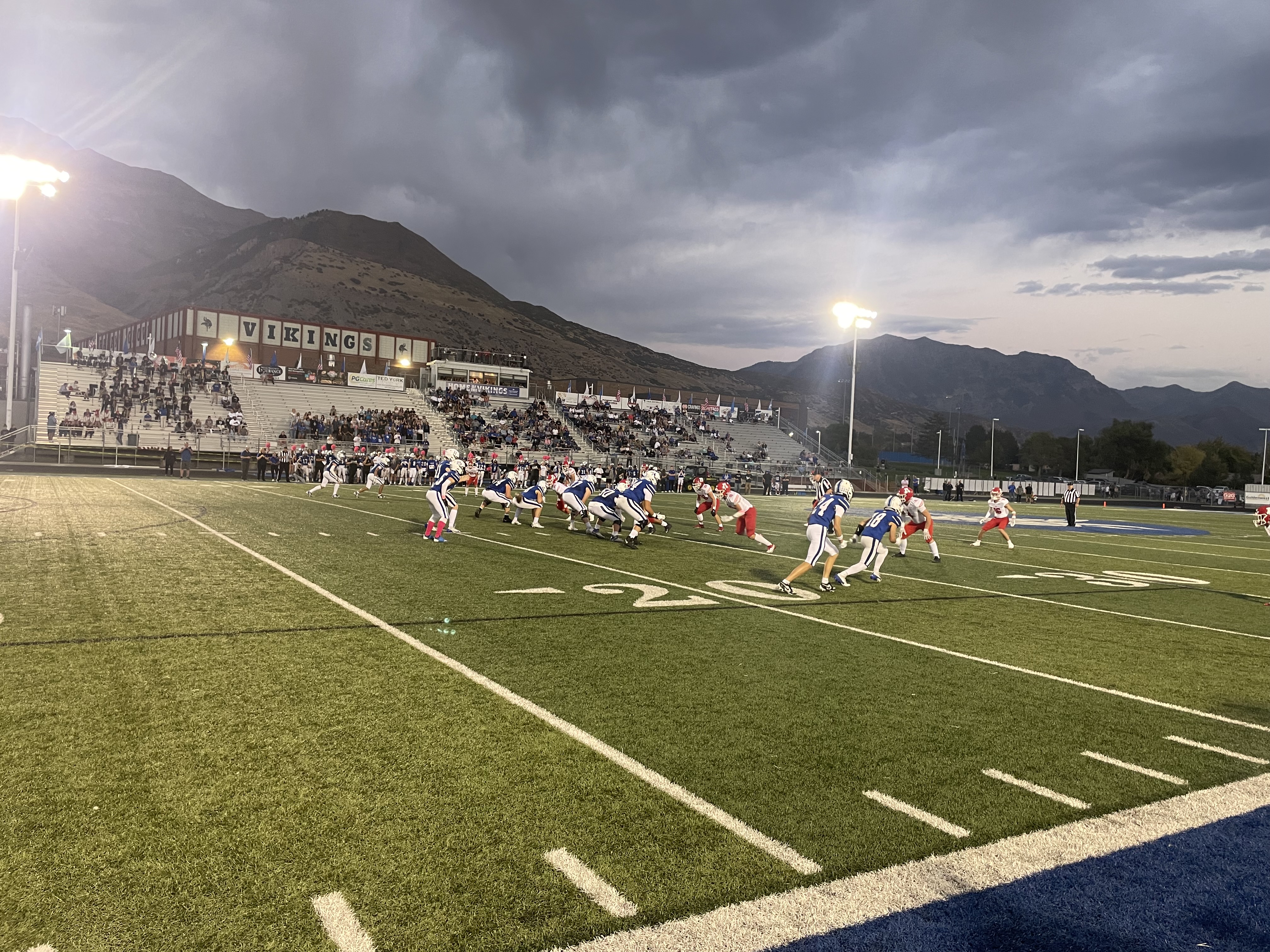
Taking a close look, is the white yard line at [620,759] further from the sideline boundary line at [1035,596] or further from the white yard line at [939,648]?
the sideline boundary line at [1035,596]

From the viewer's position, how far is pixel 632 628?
789 cm

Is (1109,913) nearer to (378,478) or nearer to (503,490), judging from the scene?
(503,490)

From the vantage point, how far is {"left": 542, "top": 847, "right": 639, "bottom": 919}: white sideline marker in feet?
9.59

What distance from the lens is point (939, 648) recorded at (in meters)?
7.70

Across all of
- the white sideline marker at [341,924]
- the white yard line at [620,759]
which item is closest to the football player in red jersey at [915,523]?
the white yard line at [620,759]

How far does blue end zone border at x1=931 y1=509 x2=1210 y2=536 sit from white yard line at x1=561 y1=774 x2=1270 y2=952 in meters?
23.9

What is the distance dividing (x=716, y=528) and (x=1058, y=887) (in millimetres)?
17324

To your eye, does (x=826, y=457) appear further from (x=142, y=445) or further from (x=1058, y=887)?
(x=1058, y=887)

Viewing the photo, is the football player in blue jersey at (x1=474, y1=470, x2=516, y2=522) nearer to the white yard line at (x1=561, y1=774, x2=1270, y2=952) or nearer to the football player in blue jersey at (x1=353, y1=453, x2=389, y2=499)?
the football player in blue jersey at (x1=353, y1=453, x2=389, y2=499)

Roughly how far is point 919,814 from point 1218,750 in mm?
2585

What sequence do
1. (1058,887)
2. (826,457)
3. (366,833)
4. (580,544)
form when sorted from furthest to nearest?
(826,457) < (580,544) < (366,833) < (1058,887)

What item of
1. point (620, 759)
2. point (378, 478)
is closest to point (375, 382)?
point (378, 478)

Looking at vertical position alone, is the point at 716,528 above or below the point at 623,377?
below

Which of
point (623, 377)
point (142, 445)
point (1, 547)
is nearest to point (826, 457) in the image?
point (142, 445)
